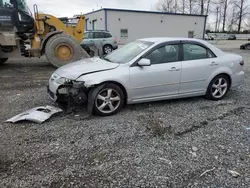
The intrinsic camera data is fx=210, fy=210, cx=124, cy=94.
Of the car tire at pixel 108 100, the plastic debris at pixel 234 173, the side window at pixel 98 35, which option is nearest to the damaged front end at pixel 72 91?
the car tire at pixel 108 100

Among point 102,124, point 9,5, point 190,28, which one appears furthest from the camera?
point 190,28

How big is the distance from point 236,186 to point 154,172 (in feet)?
3.04

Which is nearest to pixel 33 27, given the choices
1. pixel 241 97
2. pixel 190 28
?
pixel 241 97

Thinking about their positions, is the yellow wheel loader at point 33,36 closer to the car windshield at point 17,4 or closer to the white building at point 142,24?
the car windshield at point 17,4

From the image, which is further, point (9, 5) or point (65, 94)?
point (9, 5)

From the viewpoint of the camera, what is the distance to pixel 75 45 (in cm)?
888

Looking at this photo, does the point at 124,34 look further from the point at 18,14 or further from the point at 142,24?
the point at 18,14

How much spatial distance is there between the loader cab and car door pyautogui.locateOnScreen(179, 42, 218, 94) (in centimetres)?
690

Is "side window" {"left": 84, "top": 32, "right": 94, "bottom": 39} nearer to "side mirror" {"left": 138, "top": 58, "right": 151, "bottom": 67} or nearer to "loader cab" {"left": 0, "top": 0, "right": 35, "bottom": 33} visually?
"loader cab" {"left": 0, "top": 0, "right": 35, "bottom": 33}

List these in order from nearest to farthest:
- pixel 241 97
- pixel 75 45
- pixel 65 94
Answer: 1. pixel 65 94
2. pixel 241 97
3. pixel 75 45

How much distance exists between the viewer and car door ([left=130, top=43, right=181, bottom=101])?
4.26 meters

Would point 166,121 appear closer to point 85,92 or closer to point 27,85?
point 85,92

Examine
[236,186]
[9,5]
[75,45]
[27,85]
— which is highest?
[9,5]

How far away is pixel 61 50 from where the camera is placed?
8781 mm
